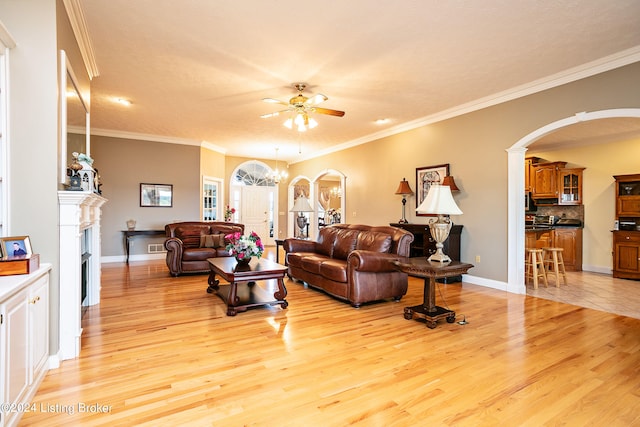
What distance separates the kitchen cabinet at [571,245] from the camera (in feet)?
22.7

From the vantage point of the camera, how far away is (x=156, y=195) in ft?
25.7

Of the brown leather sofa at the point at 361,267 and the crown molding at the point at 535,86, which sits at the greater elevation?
the crown molding at the point at 535,86

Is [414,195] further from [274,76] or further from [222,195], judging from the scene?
[222,195]

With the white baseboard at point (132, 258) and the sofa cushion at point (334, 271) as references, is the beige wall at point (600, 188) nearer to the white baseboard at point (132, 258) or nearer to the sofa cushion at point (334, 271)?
the sofa cushion at point (334, 271)

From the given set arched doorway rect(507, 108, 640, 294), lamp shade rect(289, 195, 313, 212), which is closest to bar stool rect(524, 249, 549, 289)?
arched doorway rect(507, 108, 640, 294)

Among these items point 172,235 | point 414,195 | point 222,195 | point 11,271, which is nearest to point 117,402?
point 11,271

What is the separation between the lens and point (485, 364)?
8.20 ft

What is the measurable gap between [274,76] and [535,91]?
137 inches

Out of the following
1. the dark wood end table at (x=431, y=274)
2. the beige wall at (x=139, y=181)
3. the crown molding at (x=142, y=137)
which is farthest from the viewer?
the beige wall at (x=139, y=181)

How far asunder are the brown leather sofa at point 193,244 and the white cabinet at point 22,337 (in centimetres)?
337

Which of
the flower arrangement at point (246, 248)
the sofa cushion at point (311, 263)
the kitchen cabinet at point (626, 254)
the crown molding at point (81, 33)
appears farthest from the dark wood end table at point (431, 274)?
Result: the kitchen cabinet at point (626, 254)

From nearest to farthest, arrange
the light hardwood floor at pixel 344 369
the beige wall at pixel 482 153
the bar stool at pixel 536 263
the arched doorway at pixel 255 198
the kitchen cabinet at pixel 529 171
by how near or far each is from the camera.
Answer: the light hardwood floor at pixel 344 369
the beige wall at pixel 482 153
the bar stool at pixel 536 263
the kitchen cabinet at pixel 529 171
the arched doorway at pixel 255 198

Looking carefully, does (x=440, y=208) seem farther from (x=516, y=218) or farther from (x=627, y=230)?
(x=627, y=230)

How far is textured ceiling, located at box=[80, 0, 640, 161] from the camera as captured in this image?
9.32 ft
